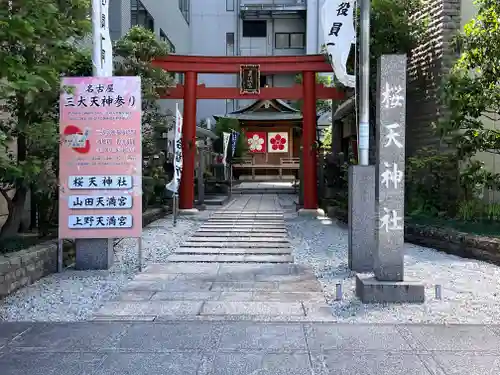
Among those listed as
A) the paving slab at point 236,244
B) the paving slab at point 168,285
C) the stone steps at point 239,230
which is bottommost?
the paving slab at point 168,285

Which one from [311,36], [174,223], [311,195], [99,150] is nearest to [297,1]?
[311,36]

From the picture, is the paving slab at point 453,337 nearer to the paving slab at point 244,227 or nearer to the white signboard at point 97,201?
the white signboard at point 97,201

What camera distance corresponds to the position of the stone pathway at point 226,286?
19.1ft

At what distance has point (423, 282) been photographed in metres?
6.82

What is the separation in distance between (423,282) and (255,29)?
33.4 m

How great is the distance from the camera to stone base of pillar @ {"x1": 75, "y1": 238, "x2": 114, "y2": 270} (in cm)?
814

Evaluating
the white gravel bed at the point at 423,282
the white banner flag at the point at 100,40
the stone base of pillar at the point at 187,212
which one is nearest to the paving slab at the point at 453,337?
the white gravel bed at the point at 423,282

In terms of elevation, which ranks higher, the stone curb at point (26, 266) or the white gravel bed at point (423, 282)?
the stone curb at point (26, 266)

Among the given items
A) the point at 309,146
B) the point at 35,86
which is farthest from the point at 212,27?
the point at 35,86

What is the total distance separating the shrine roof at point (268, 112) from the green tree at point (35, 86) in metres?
22.6

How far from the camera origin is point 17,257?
6.82m

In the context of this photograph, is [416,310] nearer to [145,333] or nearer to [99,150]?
[145,333]

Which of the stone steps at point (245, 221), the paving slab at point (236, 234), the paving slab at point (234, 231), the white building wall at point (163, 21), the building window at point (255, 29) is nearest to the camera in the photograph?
the paving slab at point (236, 234)

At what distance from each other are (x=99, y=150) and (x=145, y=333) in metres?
3.64
